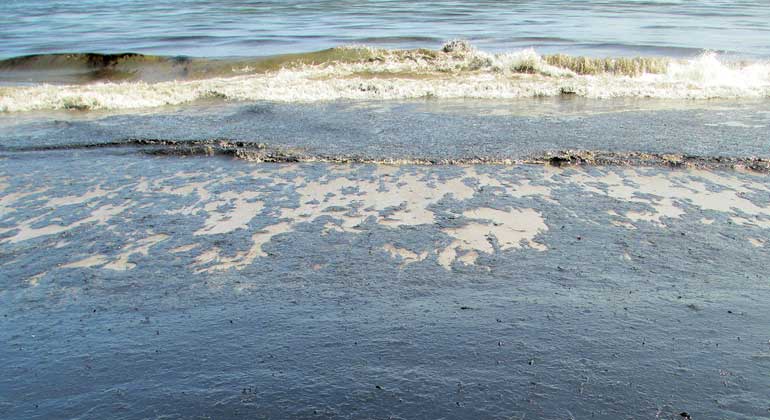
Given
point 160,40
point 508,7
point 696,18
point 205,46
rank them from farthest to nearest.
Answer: point 508,7 < point 696,18 < point 160,40 < point 205,46

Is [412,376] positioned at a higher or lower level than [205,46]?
lower

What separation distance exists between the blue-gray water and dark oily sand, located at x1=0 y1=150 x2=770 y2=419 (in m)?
11.1

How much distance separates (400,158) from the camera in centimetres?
755

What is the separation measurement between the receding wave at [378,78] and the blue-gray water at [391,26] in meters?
1.53

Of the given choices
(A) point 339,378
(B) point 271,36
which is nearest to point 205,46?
(B) point 271,36

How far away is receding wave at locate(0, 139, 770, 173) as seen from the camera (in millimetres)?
7109

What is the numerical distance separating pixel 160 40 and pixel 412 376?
19.1 m

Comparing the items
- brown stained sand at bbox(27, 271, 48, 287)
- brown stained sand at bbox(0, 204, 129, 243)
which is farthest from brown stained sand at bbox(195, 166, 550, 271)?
brown stained sand at bbox(27, 271, 48, 287)

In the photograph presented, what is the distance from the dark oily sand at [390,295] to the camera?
11.1 feet

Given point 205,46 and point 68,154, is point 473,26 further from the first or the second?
point 68,154

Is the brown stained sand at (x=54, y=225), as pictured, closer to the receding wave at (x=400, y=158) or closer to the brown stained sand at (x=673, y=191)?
the receding wave at (x=400, y=158)

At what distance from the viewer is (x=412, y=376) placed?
3.50 metres

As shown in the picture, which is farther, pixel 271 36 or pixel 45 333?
pixel 271 36

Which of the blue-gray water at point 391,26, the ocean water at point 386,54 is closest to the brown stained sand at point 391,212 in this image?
the ocean water at point 386,54
